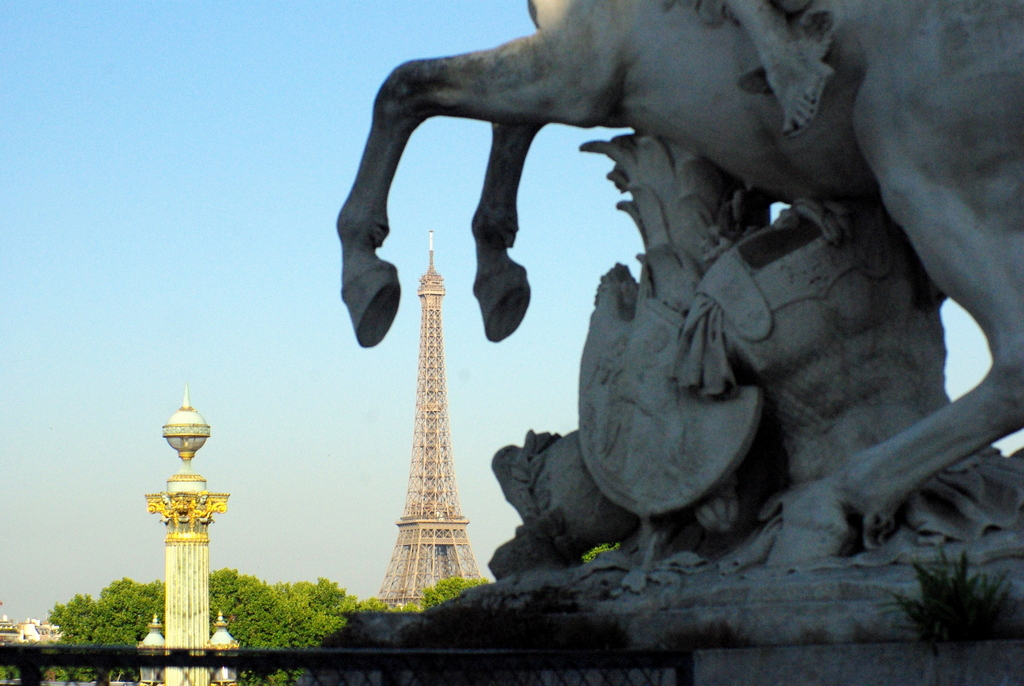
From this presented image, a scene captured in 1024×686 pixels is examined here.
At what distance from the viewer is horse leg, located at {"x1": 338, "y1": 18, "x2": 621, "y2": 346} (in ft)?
20.3

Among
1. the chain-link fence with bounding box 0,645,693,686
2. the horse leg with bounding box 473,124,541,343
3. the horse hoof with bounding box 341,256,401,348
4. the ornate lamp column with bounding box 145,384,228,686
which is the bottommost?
the chain-link fence with bounding box 0,645,693,686

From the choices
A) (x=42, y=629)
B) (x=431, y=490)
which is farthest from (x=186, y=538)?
(x=431, y=490)

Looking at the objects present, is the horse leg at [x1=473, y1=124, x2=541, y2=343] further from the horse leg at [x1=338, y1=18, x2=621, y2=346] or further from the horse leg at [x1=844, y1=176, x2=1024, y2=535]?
the horse leg at [x1=844, y1=176, x2=1024, y2=535]

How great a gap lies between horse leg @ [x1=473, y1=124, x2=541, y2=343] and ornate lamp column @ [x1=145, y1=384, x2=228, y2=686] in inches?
1703

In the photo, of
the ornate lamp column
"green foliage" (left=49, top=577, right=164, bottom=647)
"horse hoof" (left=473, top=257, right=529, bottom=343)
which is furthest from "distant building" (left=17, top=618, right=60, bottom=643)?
"horse hoof" (left=473, top=257, right=529, bottom=343)

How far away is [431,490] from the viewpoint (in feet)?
257

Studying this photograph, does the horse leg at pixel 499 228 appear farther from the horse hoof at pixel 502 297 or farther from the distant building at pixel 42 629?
the distant building at pixel 42 629

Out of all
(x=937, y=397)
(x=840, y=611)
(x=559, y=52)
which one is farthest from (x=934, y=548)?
(x=559, y=52)

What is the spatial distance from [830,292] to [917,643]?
5.56 feet

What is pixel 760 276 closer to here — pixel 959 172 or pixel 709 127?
pixel 709 127

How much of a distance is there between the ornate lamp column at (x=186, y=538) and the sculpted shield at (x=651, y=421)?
1728 inches

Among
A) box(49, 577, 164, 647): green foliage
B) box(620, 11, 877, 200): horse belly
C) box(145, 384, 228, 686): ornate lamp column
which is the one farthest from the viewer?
box(49, 577, 164, 647): green foliage

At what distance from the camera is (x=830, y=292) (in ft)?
→ 19.9

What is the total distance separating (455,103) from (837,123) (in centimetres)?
161
